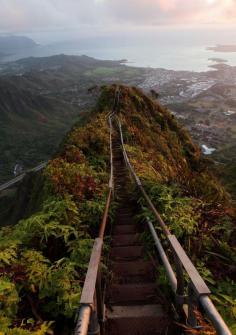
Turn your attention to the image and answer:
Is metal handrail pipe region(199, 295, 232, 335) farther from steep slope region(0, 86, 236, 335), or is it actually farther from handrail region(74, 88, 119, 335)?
steep slope region(0, 86, 236, 335)

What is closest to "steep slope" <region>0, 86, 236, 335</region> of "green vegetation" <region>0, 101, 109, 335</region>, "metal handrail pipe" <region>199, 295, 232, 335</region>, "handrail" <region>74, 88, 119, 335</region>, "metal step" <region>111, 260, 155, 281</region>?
"green vegetation" <region>0, 101, 109, 335</region>

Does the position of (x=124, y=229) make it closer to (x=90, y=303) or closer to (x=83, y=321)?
(x=90, y=303)

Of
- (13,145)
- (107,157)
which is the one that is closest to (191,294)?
(107,157)

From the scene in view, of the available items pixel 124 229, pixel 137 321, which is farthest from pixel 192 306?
pixel 124 229

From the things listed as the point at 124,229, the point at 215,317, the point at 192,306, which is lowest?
the point at 124,229

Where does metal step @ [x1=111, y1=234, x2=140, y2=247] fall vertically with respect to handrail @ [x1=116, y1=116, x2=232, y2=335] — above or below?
below

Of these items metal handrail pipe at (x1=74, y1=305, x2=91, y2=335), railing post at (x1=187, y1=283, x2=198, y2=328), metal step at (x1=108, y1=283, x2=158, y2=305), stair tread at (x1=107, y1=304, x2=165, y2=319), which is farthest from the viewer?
metal step at (x1=108, y1=283, x2=158, y2=305)

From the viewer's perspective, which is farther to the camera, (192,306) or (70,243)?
(70,243)

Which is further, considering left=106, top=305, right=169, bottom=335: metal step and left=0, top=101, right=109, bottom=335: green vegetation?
left=106, top=305, right=169, bottom=335: metal step
